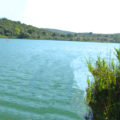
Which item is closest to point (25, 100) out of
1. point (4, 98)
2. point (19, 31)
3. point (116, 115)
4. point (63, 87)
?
point (4, 98)

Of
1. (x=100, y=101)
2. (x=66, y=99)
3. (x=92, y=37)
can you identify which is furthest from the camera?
(x=92, y=37)

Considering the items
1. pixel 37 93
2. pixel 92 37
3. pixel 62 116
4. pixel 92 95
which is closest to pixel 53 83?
pixel 37 93

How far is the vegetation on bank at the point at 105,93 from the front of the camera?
5.68 metres

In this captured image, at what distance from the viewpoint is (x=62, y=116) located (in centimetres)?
920

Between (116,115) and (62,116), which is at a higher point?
(116,115)

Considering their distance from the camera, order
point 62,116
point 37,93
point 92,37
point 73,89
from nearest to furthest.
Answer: point 62,116, point 37,93, point 73,89, point 92,37

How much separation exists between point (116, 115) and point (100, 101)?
2.34ft

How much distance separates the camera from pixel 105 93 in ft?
19.6

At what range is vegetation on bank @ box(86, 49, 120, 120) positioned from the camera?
5.68m

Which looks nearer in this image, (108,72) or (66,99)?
(108,72)

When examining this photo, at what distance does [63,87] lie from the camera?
1459cm

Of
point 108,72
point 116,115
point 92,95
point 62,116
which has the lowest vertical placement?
point 62,116

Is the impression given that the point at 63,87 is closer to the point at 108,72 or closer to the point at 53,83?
the point at 53,83

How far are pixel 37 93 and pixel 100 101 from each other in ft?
23.7
